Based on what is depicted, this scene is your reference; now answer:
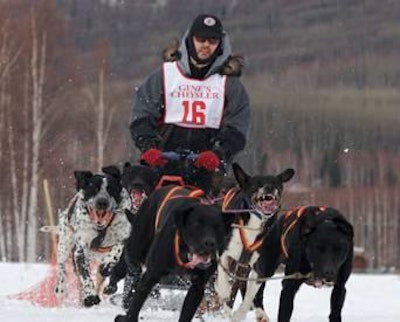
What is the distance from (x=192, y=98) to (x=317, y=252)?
2036 mm

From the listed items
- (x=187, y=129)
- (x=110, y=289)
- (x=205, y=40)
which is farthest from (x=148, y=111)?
(x=110, y=289)

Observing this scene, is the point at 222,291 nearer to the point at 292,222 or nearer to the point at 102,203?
the point at 102,203

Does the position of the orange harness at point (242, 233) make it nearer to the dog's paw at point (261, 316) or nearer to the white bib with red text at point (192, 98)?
the dog's paw at point (261, 316)

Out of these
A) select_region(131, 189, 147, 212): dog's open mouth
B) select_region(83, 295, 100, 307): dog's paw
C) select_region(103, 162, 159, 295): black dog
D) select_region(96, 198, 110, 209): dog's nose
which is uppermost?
select_region(103, 162, 159, 295): black dog

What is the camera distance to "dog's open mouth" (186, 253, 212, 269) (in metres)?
5.69

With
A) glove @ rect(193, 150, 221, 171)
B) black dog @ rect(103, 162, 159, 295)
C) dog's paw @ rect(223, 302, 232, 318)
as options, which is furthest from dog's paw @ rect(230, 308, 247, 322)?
glove @ rect(193, 150, 221, 171)

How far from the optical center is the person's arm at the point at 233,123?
7.62 meters

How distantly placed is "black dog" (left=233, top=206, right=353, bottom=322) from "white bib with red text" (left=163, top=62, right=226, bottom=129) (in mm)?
1359

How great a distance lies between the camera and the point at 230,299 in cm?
767

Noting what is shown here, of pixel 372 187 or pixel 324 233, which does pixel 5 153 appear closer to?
pixel 324 233

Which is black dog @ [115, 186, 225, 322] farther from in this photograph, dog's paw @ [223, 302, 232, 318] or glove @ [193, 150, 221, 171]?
dog's paw @ [223, 302, 232, 318]

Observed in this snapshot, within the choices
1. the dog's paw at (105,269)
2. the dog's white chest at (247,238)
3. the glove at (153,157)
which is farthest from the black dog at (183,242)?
the dog's paw at (105,269)

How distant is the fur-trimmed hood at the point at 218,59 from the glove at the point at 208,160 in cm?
57

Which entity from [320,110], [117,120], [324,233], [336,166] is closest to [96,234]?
[324,233]
